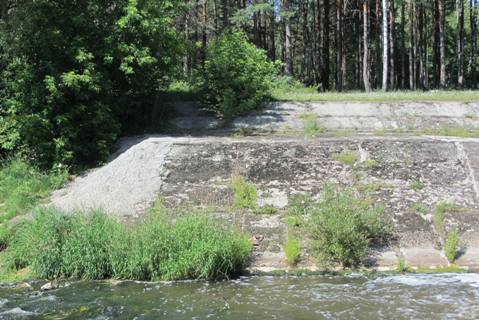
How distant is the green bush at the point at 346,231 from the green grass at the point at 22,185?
6.57m

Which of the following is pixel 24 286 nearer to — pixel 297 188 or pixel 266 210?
pixel 266 210

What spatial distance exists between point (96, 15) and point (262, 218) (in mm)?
8394

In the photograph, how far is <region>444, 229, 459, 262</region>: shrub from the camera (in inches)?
401

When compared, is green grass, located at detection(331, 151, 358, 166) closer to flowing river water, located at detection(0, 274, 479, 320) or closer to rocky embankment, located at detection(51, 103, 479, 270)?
rocky embankment, located at detection(51, 103, 479, 270)

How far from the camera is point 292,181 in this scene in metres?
12.5

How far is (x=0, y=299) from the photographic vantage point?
8891 millimetres

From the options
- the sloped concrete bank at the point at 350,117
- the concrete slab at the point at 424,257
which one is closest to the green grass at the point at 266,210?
the concrete slab at the point at 424,257

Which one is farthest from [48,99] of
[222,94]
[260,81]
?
[260,81]

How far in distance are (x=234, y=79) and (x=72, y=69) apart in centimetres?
550

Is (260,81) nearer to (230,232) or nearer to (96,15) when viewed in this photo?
(96,15)

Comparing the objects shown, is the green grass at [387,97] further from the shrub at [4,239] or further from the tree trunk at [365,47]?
the shrub at [4,239]

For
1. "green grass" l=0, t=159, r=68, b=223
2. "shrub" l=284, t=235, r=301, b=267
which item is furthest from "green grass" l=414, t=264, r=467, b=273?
"green grass" l=0, t=159, r=68, b=223

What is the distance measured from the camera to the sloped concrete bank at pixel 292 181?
10.8 m

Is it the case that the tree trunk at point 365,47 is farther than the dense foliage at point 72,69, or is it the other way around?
the tree trunk at point 365,47
